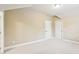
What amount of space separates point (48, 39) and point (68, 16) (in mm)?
493

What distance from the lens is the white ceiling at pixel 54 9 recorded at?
2.16m

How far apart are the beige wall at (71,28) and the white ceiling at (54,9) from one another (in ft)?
0.27

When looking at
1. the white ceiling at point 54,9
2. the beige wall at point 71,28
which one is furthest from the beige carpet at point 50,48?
the white ceiling at point 54,9

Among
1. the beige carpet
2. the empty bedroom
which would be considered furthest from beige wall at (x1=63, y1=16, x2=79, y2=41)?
the beige carpet

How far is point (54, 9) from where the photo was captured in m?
2.24

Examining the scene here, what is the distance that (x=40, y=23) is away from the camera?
2.34 metres

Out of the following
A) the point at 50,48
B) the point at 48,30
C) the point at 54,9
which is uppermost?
the point at 54,9

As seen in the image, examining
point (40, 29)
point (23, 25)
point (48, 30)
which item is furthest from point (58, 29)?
point (23, 25)

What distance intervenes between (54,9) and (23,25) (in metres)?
0.57

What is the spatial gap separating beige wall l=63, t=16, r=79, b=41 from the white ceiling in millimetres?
82

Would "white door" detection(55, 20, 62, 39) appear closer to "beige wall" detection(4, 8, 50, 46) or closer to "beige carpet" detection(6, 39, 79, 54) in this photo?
"beige carpet" detection(6, 39, 79, 54)

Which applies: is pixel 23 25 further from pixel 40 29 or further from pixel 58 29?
pixel 58 29
